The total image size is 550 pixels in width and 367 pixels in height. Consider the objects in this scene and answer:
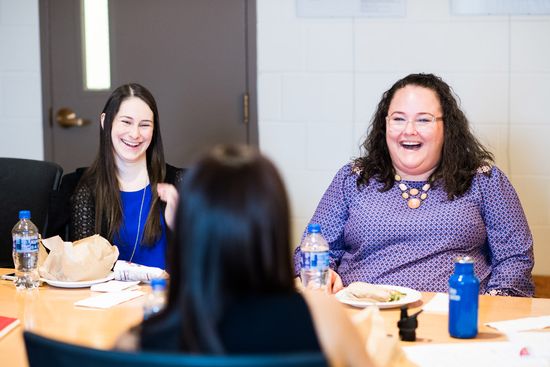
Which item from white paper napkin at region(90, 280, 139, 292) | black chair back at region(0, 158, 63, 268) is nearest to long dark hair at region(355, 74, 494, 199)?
white paper napkin at region(90, 280, 139, 292)

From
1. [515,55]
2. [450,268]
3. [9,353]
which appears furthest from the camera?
[515,55]

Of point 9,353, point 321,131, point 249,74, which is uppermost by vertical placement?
point 249,74

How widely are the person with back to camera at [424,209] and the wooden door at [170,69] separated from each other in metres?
1.10

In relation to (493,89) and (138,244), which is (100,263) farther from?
(493,89)

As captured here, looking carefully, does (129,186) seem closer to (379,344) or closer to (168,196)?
(168,196)

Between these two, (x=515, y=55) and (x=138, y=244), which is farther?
(x=515, y=55)

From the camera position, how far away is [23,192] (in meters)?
2.82

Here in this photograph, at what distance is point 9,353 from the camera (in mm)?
1727

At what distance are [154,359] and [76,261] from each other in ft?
4.79

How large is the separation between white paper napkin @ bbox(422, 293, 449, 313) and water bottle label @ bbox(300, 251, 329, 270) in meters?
0.28

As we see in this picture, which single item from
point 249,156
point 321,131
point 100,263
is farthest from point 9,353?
point 321,131

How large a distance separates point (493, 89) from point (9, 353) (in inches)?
96.6

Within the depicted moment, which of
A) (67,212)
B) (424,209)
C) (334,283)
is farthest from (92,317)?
(424,209)

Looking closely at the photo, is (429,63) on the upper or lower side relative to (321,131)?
upper
